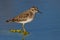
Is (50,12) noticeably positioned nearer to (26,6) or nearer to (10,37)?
(26,6)

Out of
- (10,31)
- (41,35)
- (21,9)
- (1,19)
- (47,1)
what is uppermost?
(47,1)

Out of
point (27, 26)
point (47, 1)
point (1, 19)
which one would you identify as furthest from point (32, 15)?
point (47, 1)

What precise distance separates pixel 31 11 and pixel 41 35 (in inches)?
8.1

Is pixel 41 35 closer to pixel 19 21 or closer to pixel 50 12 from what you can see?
pixel 19 21

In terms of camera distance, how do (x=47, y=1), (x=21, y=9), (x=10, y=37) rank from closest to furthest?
(x=10, y=37)
(x=21, y=9)
(x=47, y=1)

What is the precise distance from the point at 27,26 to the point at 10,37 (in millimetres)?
233

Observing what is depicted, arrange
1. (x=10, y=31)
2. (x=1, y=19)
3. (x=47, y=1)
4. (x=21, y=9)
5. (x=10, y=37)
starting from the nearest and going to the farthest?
(x=10, y=37) < (x=10, y=31) < (x=1, y=19) < (x=21, y=9) < (x=47, y=1)

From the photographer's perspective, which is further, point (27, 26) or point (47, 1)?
point (47, 1)

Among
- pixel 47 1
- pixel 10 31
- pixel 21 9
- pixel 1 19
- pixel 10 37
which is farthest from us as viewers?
pixel 47 1

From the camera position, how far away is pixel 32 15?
Result: 69.8 inches

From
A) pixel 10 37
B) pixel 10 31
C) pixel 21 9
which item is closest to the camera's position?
pixel 10 37

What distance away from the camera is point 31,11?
180 cm

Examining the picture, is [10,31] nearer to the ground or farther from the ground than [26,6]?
nearer to the ground

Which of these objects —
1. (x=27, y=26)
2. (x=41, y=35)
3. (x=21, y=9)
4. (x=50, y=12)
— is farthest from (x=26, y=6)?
(x=41, y=35)
